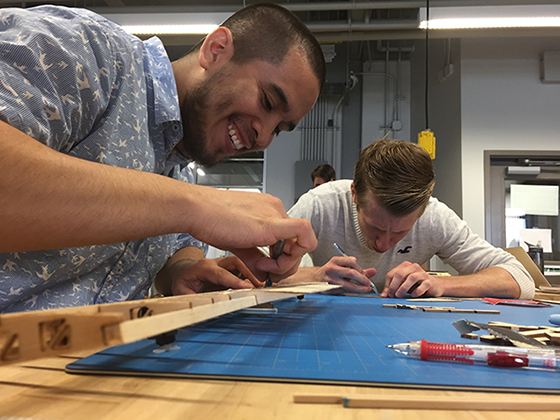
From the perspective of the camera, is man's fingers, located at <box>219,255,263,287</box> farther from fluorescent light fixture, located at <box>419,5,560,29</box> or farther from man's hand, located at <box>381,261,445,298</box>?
fluorescent light fixture, located at <box>419,5,560,29</box>

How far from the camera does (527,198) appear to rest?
4434 millimetres

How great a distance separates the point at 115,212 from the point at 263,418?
0.44 metres

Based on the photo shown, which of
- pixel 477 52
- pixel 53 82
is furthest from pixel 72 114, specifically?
pixel 477 52

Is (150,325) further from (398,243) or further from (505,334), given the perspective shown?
(398,243)

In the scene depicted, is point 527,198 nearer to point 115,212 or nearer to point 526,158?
point 526,158

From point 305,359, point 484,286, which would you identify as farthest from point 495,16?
point 305,359

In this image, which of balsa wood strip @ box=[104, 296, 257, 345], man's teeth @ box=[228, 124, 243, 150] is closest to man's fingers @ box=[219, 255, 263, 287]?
man's teeth @ box=[228, 124, 243, 150]

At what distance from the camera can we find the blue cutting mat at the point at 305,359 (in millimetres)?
469

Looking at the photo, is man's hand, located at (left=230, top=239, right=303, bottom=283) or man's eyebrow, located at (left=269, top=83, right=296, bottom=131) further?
man's eyebrow, located at (left=269, top=83, right=296, bottom=131)

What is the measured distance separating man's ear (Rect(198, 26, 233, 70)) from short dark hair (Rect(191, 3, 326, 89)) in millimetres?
22

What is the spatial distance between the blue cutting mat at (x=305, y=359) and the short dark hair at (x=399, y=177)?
2.99 feet

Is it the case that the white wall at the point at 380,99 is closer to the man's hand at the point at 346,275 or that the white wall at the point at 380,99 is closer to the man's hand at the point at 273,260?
the man's hand at the point at 346,275

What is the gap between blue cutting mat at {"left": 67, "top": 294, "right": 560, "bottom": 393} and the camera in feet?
1.54

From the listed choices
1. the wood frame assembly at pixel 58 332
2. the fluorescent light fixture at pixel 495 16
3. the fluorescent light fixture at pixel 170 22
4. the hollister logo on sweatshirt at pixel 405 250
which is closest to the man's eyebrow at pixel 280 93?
the wood frame assembly at pixel 58 332
